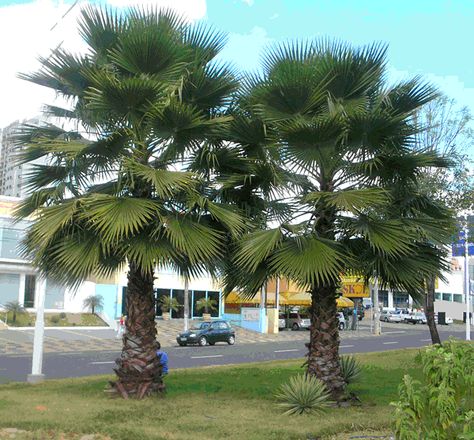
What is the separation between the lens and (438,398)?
14.6ft

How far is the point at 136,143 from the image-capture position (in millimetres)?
10289

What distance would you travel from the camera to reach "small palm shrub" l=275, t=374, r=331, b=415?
903cm

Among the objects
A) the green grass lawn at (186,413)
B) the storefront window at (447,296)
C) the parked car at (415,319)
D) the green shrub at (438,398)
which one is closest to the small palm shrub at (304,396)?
the green grass lawn at (186,413)

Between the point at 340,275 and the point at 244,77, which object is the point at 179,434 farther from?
the point at 244,77

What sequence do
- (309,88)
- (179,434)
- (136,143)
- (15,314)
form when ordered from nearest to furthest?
(179,434)
(309,88)
(136,143)
(15,314)

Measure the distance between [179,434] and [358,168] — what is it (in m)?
5.01

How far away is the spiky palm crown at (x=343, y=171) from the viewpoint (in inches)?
369

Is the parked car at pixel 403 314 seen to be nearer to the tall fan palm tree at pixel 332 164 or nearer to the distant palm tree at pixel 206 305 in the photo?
the distant palm tree at pixel 206 305

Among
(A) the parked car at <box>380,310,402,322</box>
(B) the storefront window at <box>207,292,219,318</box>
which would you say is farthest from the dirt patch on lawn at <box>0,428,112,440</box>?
(A) the parked car at <box>380,310,402,322</box>

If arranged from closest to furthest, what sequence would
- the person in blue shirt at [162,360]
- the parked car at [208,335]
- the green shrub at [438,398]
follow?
the green shrub at [438,398] < the person in blue shirt at [162,360] < the parked car at [208,335]

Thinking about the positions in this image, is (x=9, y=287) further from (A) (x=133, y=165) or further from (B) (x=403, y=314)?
(B) (x=403, y=314)

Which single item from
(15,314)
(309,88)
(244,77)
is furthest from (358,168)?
(15,314)

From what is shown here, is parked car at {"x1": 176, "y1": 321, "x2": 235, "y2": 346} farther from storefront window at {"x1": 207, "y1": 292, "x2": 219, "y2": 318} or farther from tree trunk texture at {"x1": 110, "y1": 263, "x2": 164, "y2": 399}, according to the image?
tree trunk texture at {"x1": 110, "y1": 263, "x2": 164, "y2": 399}

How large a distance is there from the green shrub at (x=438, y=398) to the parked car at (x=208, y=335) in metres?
27.7
